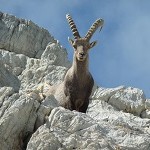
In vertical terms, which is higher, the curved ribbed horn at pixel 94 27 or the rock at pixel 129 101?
the rock at pixel 129 101

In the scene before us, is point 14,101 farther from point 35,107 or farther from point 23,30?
point 23,30

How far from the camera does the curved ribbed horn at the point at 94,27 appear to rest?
21.3 m

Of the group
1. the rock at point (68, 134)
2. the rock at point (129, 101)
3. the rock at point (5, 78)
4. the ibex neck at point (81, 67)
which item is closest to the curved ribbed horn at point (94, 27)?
the ibex neck at point (81, 67)

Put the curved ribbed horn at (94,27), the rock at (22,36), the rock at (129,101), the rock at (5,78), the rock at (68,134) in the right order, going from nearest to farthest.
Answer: the rock at (68,134) → the curved ribbed horn at (94,27) → the rock at (5,78) → the rock at (129,101) → the rock at (22,36)

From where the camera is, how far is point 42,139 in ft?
41.1

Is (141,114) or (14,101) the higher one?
(141,114)

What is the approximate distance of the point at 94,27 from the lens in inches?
880

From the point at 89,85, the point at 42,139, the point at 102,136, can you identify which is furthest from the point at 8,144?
the point at 89,85

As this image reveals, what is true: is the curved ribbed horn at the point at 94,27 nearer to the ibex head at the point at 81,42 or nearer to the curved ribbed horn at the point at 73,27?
the ibex head at the point at 81,42

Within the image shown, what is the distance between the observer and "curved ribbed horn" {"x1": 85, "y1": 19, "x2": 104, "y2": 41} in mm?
21322

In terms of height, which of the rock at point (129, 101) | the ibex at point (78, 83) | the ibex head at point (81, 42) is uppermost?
the rock at point (129, 101)

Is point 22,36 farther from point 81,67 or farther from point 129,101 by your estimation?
point 81,67

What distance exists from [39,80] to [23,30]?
10.4m

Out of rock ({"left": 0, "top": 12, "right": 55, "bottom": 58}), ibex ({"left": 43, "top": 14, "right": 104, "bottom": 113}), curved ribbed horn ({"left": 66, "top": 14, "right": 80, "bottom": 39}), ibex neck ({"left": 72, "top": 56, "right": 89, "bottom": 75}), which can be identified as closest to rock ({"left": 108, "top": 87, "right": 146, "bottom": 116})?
curved ribbed horn ({"left": 66, "top": 14, "right": 80, "bottom": 39})
